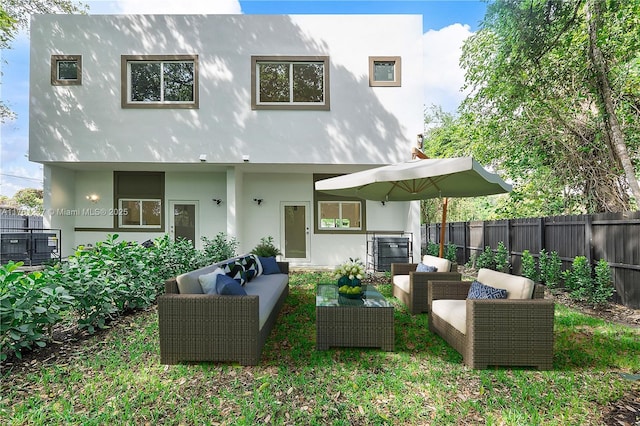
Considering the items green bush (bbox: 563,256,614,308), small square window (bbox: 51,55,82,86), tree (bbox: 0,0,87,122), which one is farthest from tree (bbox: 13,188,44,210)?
green bush (bbox: 563,256,614,308)

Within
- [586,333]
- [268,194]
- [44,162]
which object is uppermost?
[44,162]

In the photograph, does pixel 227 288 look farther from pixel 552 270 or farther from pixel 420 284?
pixel 552 270

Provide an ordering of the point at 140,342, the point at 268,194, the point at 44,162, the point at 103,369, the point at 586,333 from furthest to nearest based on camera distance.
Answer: the point at 268,194 → the point at 44,162 → the point at 586,333 → the point at 140,342 → the point at 103,369

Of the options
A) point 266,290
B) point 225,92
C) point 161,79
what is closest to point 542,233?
point 266,290

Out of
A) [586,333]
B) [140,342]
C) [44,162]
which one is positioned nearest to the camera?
[140,342]

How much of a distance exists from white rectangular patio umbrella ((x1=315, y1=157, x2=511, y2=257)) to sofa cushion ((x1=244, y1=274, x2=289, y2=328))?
1.55 meters

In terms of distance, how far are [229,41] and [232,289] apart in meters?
7.79

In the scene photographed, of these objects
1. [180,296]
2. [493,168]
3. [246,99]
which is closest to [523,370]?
[180,296]

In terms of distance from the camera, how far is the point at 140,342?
12.0ft

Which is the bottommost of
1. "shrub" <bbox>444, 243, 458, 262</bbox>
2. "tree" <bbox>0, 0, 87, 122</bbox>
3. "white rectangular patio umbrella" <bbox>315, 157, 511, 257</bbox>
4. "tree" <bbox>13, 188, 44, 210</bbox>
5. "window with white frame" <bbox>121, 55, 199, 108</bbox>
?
"shrub" <bbox>444, 243, 458, 262</bbox>

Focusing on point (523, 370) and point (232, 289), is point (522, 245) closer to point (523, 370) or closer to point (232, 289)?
point (523, 370)

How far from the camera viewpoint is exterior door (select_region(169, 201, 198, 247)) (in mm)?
10062

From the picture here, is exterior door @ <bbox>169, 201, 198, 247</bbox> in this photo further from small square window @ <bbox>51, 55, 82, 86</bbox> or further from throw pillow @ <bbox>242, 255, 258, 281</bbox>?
throw pillow @ <bbox>242, 255, 258, 281</bbox>

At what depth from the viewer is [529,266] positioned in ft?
23.0
